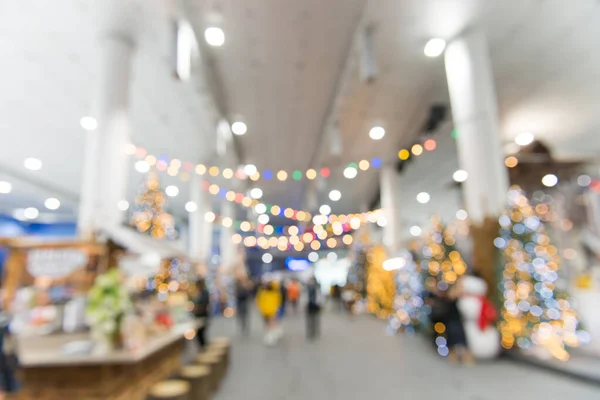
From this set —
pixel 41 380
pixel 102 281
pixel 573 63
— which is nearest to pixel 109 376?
pixel 41 380

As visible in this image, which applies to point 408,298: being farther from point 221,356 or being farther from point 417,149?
point 417,149

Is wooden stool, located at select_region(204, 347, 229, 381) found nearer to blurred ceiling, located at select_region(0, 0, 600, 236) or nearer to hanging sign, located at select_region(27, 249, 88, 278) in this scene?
hanging sign, located at select_region(27, 249, 88, 278)

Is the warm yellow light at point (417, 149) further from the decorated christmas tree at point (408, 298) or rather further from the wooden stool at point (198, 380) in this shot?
the wooden stool at point (198, 380)

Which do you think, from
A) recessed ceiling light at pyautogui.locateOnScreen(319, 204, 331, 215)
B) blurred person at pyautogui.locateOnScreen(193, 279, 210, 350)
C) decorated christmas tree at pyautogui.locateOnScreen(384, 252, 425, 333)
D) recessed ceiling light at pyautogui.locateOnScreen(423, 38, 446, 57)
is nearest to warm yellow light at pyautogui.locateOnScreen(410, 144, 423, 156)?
decorated christmas tree at pyautogui.locateOnScreen(384, 252, 425, 333)

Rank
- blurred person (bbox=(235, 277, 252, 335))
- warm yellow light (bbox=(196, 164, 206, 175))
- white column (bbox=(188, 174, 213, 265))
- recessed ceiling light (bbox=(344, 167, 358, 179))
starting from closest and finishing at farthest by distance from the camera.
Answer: blurred person (bbox=(235, 277, 252, 335)) < warm yellow light (bbox=(196, 164, 206, 175)) < white column (bbox=(188, 174, 213, 265)) < recessed ceiling light (bbox=(344, 167, 358, 179))

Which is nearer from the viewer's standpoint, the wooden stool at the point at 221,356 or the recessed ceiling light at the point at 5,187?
the wooden stool at the point at 221,356

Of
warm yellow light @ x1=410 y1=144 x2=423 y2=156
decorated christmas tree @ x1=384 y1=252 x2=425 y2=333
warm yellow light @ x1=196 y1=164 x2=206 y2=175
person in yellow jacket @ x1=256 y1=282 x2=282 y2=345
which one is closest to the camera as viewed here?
decorated christmas tree @ x1=384 y1=252 x2=425 y2=333

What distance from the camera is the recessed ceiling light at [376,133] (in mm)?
12477

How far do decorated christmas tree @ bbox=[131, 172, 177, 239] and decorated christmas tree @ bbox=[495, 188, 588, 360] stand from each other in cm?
922

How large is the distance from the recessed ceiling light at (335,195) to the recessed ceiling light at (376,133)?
8091 mm

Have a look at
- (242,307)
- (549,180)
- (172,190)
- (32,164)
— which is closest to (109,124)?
(242,307)

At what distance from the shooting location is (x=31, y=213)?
21.6 metres

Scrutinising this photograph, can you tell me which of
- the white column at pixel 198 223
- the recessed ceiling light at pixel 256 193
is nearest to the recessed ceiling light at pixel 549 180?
the white column at pixel 198 223

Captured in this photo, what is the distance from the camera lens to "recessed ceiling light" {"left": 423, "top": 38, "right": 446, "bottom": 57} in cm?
770
